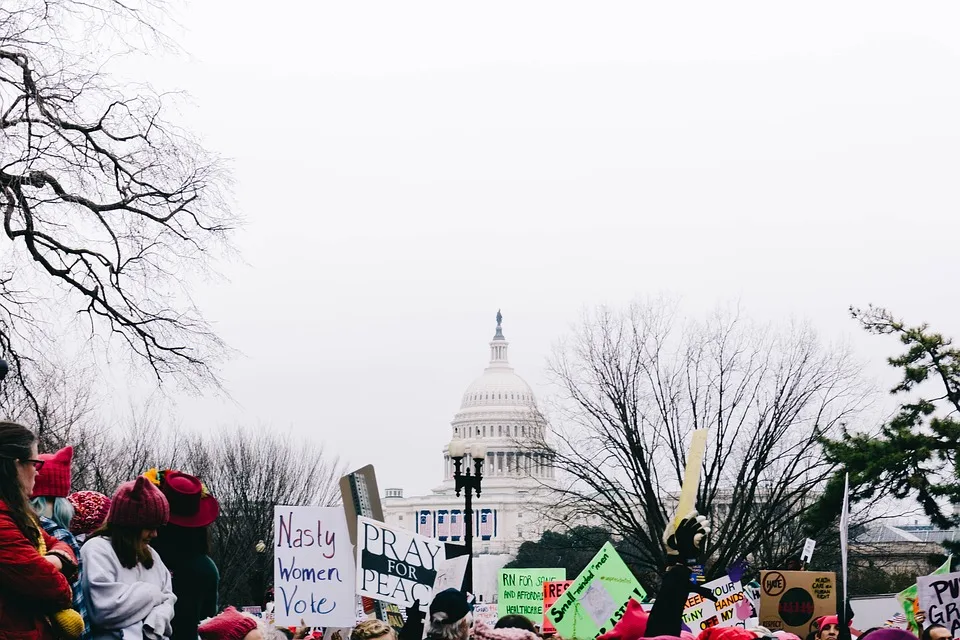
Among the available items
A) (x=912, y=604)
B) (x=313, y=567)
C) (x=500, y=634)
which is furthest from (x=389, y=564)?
(x=912, y=604)

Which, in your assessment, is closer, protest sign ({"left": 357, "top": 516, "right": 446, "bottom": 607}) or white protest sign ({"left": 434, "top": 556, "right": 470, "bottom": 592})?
protest sign ({"left": 357, "top": 516, "right": 446, "bottom": 607})

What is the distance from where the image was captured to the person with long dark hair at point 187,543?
567 centimetres

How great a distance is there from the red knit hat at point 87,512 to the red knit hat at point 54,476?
426 millimetres

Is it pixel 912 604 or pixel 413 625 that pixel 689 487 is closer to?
pixel 413 625

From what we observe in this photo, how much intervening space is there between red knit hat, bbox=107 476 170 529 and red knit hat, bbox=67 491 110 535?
71 cm

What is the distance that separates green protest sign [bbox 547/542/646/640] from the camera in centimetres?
934

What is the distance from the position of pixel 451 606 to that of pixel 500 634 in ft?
1.08

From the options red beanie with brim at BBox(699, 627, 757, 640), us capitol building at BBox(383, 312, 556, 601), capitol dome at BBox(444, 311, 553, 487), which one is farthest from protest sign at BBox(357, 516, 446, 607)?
capitol dome at BBox(444, 311, 553, 487)

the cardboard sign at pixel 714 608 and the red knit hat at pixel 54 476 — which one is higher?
the red knit hat at pixel 54 476

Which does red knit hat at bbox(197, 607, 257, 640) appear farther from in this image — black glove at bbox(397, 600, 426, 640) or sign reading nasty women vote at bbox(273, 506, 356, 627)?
sign reading nasty women vote at bbox(273, 506, 356, 627)

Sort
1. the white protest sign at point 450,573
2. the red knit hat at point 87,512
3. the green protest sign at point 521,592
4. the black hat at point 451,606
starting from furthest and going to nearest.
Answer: the green protest sign at point 521,592 → the white protest sign at point 450,573 → the red knit hat at point 87,512 → the black hat at point 451,606

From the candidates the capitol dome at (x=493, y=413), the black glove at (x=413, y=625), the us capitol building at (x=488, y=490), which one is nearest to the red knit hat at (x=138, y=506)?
the black glove at (x=413, y=625)

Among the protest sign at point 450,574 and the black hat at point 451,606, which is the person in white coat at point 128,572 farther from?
the protest sign at point 450,574

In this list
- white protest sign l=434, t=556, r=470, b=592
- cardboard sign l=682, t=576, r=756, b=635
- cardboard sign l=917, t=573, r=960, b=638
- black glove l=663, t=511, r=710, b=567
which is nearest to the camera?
black glove l=663, t=511, r=710, b=567
